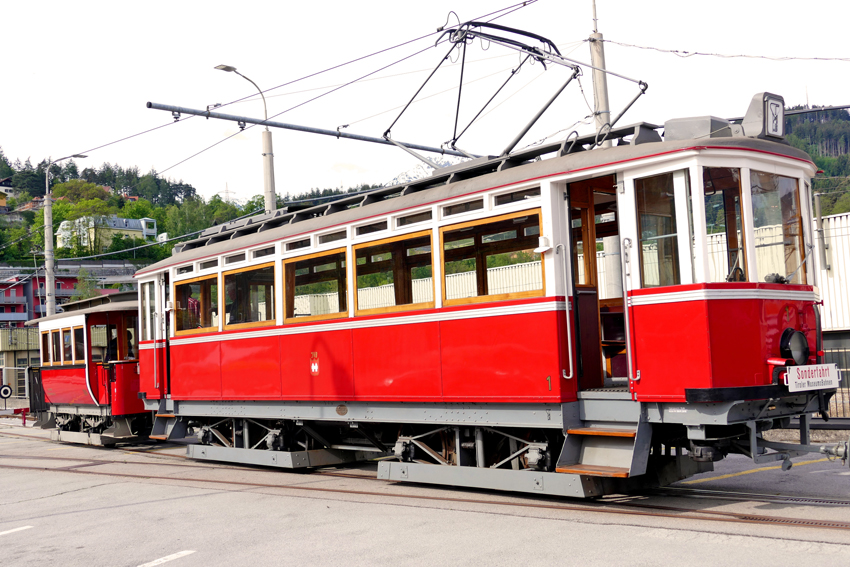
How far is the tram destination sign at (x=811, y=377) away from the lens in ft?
24.5

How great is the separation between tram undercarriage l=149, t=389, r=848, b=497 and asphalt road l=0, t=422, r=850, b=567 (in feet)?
0.86

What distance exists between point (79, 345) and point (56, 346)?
1.56 meters

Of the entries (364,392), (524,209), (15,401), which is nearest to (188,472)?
(364,392)

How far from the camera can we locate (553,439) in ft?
28.6

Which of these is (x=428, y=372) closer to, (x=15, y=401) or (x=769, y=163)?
(x=769, y=163)

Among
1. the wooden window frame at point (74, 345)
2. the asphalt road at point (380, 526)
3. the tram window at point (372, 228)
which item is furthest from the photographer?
the wooden window frame at point (74, 345)

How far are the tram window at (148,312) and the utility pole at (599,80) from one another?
8.26 meters

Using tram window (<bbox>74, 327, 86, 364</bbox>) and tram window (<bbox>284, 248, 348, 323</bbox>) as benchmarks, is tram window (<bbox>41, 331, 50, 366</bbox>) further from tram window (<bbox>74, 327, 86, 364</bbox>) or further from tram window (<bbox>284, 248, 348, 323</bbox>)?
tram window (<bbox>284, 248, 348, 323</bbox>)

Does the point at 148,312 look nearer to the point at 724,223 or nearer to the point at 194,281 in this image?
the point at 194,281

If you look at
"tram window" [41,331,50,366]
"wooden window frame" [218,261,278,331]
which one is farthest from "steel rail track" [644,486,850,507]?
"tram window" [41,331,50,366]

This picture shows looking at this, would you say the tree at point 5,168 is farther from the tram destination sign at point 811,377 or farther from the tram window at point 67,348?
the tram destination sign at point 811,377

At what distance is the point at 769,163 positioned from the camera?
7969 millimetres

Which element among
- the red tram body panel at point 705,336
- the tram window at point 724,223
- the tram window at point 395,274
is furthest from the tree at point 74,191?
the tram window at point 724,223

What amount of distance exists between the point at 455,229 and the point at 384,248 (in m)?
1.19
